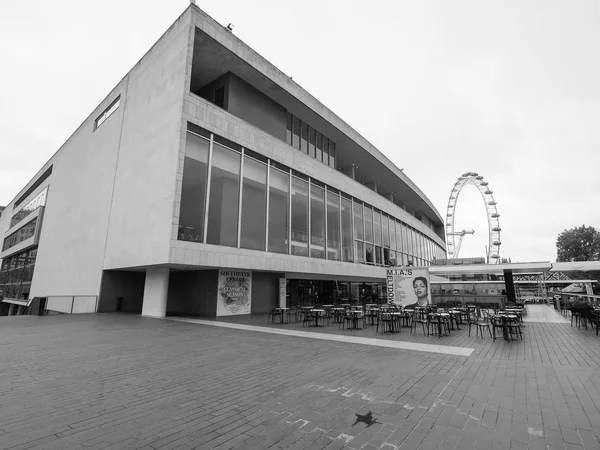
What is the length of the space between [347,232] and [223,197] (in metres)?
13.5

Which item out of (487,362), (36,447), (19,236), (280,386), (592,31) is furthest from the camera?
(19,236)

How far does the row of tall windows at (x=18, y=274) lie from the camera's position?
127ft

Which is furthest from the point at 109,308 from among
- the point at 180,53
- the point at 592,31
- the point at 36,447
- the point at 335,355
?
the point at 592,31

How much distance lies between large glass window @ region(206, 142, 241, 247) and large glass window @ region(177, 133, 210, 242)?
0.49 metres

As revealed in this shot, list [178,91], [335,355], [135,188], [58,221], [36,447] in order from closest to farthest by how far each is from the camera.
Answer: [36,447]
[335,355]
[178,91]
[135,188]
[58,221]

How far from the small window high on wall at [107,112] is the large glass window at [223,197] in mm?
12423

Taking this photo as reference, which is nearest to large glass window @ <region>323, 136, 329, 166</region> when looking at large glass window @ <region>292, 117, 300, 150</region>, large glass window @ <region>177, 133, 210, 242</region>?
large glass window @ <region>292, 117, 300, 150</region>

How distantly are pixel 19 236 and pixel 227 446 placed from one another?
196 ft

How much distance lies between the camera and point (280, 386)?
515 cm

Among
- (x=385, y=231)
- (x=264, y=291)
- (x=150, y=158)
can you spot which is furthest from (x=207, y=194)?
(x=385, y=231)

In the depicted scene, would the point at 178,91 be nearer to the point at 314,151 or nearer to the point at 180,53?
the point at 180,53

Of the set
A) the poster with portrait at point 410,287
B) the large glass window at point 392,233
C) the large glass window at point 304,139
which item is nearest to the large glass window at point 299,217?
the large glass window at point 304,139

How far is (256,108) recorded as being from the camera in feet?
68.9

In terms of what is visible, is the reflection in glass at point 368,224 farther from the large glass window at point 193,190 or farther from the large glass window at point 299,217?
the large glass window at point 193,190
